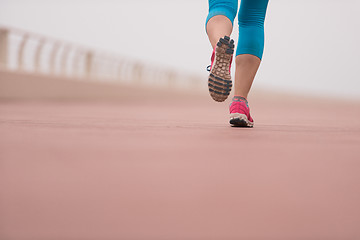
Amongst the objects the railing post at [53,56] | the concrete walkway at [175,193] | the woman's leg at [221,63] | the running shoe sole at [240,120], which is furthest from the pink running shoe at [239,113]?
the railing post at [53,56]

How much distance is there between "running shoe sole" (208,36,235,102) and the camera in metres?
2.26

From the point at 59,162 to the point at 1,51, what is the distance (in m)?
6.47

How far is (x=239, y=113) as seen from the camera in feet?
8.35

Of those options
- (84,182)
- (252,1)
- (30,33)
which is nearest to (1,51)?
(30,33)

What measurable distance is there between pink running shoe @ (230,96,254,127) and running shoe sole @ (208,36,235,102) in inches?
10.0

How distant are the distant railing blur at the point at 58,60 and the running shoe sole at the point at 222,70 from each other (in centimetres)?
520

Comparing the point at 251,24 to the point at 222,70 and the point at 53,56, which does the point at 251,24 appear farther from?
the point at 53,56

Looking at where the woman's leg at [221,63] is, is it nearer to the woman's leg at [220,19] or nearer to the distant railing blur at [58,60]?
the woman's leg at [220,19]

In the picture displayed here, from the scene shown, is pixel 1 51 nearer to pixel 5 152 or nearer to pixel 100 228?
pixel 5 152

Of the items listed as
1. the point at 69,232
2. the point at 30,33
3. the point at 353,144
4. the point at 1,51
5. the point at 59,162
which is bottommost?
the point at 69,232

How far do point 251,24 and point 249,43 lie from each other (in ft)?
0.41

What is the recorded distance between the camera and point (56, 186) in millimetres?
881

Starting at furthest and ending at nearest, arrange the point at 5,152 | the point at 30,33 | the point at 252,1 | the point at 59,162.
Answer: the point at 30,33
the point at 252,1
the point at 5,152
the point at 59,162

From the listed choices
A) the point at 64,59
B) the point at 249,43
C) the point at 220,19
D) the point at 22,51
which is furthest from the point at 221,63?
the point at 64,59
